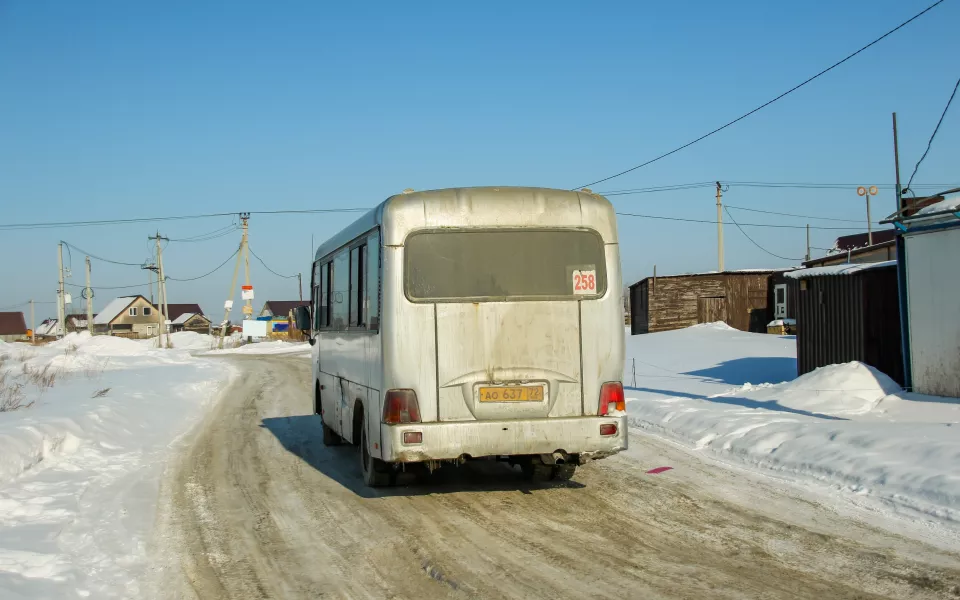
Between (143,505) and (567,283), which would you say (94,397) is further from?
(567,283)

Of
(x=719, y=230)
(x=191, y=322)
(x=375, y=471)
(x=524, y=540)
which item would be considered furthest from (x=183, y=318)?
(x=524, y=540)

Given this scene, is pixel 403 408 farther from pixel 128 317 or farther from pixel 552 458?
pixel 128 317

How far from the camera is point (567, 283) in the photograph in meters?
8.05

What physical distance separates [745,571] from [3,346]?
41.9 meters

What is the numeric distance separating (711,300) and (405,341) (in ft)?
117

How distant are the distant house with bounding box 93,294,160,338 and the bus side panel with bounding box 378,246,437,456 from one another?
118130 millimetres

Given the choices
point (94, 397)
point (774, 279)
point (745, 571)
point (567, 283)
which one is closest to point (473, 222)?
point (567, 283)

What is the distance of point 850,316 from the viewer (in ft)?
56.7

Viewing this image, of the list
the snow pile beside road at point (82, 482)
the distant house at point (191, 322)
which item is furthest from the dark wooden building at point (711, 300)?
the distant house at point (191, 322)

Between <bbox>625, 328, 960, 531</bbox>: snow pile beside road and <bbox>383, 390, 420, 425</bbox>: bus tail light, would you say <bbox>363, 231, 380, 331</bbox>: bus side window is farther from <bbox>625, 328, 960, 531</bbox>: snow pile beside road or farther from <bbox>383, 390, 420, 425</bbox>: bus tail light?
<bbox>625, 328, 960, 531</bbox>: snow pile beside road

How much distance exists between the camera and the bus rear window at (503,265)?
782 cm

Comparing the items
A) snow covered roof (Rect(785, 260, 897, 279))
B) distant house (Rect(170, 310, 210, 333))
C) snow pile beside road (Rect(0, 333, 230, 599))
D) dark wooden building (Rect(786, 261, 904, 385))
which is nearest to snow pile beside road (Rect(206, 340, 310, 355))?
snow pile beside road (Rect(0, 333, 230, 599))

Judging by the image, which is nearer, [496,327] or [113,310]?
[496,327]

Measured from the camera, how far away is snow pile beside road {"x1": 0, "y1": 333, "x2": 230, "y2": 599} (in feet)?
19.0
